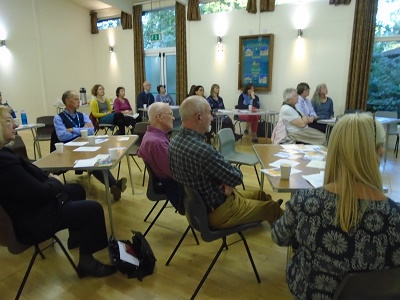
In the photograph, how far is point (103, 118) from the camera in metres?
5.91

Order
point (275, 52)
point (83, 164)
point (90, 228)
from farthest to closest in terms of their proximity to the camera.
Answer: point (275, 52), point (83, 164), point (90, 228)

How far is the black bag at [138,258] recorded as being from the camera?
209 centimetres

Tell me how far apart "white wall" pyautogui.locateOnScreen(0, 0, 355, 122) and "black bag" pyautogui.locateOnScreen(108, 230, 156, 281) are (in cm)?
558

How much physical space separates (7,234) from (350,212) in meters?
1.77

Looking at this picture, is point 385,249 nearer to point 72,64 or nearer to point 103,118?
point 103,118

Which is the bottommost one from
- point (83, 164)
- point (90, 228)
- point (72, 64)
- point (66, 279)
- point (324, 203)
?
point (66, 279)

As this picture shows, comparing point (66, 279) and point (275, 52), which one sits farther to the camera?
point (275, 52)

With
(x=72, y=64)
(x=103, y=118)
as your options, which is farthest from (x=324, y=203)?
A: (x=72, y=64)

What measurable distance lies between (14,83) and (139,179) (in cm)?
593

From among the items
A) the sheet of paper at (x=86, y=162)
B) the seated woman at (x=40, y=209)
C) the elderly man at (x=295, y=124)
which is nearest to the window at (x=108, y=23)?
the elderly man at (x=295, y=124)

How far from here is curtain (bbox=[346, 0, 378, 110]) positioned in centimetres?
569

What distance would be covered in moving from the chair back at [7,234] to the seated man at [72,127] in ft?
5.39

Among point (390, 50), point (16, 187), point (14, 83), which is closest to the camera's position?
point (16, 187)

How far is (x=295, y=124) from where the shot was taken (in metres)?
3.84
